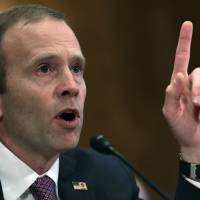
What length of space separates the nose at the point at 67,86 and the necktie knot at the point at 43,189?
0.30m

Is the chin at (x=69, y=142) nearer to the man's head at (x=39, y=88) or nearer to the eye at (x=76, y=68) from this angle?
the man's head at (x=39, y=88)

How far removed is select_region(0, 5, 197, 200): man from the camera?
191 cm

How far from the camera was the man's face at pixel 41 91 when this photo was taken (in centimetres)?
190

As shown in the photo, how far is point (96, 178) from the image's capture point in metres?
2.21

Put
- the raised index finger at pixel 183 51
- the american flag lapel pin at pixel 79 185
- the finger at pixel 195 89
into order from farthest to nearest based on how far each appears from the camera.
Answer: the american flag lapel pin at pixel 79 185, the raised index finger at pixel 183 51, the finger at pixel 195 89

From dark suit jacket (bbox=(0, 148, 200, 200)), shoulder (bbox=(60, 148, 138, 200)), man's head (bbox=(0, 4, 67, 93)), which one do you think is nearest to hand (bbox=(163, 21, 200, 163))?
dark suit jacket (bbox=(0, 148, 200, 200))

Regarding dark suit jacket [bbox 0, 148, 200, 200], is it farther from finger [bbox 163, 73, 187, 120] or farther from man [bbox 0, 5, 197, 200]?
finger [bbox 163, 73, 187, 120]

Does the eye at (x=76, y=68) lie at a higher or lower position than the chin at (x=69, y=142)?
higher

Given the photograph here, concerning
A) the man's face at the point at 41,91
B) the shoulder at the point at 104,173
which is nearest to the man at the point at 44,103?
the man's face at the point at 41,91

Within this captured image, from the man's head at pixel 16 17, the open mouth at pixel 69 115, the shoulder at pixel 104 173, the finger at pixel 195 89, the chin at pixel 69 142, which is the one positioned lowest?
the shoulder at pixel 104 173

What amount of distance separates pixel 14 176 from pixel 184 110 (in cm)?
63

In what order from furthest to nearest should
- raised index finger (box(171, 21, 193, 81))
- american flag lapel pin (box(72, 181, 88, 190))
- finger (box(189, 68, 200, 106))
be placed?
american flag lapel pin (box(72, 181, 88, 190)), raised index finger (box(171, 21, 193, 81)), finger (box(189, 68, 200, 106))

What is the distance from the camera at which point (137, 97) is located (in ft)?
15.6

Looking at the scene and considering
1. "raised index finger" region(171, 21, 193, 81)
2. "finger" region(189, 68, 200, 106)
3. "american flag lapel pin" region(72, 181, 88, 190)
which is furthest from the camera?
"american flag lapel pin" region(72, 181, 88, 190)
